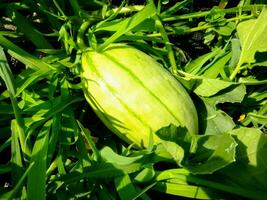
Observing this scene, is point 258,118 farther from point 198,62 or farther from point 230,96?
point 198,62

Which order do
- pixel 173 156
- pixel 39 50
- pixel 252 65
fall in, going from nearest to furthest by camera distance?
pixel 173 156, pixel 39 50, pixel 252 65

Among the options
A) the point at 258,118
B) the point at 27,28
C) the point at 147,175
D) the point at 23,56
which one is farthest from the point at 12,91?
the point at 258,118

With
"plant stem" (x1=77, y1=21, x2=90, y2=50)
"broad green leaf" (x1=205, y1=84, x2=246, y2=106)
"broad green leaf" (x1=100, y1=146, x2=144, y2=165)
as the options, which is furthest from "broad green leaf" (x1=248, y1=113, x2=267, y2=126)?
"plant stem" (x1=77, y1=21, x2=90, y2=50)

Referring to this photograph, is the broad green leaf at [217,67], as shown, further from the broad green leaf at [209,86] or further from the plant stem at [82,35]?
the plant stem at [82,35]

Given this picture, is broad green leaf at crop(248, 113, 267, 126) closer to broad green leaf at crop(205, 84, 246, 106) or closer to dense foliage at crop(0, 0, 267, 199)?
dense foliage at crop(0, 0, 267, 199)

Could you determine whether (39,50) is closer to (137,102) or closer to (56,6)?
(56,6)

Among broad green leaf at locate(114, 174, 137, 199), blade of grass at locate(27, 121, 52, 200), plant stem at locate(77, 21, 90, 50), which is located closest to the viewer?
blade of grass at locate(27, 121, 52, 200)

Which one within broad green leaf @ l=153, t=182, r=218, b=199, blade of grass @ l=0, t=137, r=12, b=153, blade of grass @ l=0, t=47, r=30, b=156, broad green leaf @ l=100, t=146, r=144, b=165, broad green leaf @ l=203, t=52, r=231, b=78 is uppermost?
blade of grass @ l=0, t=47, r=30, b=156

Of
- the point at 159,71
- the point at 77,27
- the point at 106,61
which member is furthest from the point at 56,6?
the point at 159,71
